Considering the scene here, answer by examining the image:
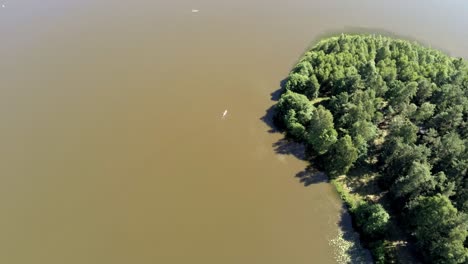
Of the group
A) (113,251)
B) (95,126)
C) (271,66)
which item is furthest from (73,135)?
(271,66)

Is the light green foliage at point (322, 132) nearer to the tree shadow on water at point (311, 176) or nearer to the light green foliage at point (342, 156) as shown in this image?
the light green foliage at point (342, 156)

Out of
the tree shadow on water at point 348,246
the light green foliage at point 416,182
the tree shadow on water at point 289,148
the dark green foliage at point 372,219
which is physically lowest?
the tree shadow on water at point 348,246

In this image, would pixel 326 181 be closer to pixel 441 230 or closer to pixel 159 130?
pixel 441 230

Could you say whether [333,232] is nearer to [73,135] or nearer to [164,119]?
[164,119]

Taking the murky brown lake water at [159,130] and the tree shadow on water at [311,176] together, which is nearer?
the murky brown lake water at [159,130]

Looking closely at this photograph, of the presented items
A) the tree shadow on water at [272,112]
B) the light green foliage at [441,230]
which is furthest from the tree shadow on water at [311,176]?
the light green foliage at [441,230]

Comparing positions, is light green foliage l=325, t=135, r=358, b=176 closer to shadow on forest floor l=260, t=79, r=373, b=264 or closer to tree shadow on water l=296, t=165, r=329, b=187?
tree shadow on water l=296, t=165, r=329, b=187
